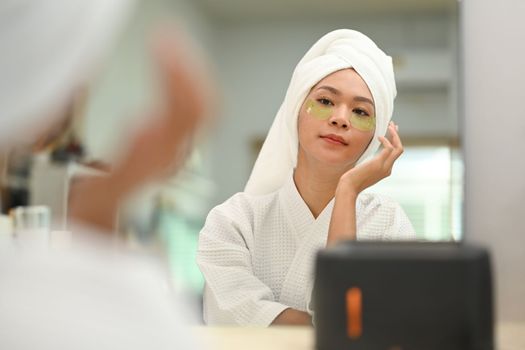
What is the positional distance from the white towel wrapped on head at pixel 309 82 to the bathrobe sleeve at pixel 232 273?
0.25 feet

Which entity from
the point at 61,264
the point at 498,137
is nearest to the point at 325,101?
the point at 498,137

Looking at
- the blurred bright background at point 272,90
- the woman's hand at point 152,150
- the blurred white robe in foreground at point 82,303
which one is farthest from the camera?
the blurred bright background at point 272,90

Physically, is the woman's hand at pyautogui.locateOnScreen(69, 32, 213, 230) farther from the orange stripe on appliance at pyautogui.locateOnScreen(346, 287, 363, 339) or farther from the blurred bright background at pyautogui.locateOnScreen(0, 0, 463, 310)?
the blurred bright background at pyautogui.locateOnScreen(0, 0, 463, 310)

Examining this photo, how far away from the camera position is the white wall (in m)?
1.56

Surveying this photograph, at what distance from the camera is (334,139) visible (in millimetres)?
1507

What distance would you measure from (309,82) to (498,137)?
0.44 metres

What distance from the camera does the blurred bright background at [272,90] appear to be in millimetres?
1482

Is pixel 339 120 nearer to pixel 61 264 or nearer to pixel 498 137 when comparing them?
pixel 498 137

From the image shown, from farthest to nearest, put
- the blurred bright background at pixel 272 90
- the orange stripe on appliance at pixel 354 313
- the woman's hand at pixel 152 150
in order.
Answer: the blurred bright background at pixel 272 90
the orange stripe on appliance at pixel 354 313
the woman's hand at pixel 152 150

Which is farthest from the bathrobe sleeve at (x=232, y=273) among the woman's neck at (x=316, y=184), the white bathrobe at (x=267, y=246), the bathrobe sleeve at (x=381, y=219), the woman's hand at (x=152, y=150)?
the woman's hand at (x=152, y=150)

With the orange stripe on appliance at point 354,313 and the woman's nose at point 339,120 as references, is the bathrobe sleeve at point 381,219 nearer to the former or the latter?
the woman's nose at point 339,120

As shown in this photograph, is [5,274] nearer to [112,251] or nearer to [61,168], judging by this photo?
[112,251]

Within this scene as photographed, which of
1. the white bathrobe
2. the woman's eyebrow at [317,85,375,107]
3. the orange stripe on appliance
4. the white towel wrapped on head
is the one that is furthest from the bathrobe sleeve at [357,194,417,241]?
the orange stripe on appliance

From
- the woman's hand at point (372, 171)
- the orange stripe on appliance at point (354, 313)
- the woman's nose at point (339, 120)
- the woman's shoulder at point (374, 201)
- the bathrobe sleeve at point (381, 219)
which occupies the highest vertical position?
the woman's nose at point (339, 120)
